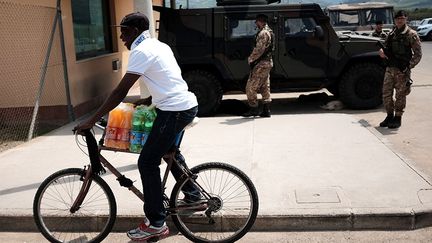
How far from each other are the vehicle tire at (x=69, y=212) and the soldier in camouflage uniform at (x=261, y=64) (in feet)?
15.3

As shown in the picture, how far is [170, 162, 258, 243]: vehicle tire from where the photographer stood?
397 cm

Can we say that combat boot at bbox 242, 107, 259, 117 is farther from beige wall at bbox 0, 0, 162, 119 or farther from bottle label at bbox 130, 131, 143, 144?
Result: bottle label at bbox 130, 131, 143, 144

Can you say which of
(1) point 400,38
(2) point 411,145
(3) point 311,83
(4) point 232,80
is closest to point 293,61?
(3) point 311,83

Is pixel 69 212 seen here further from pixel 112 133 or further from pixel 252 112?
pixel 252 112

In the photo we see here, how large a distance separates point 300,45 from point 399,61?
213 cm

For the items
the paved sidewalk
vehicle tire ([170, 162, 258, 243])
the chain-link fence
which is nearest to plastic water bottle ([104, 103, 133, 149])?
vehicle tire ([170, 162, 258, 243])

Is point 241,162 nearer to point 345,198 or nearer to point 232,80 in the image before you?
point 345,198

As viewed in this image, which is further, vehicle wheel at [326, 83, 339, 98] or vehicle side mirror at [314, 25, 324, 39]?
vehicle wheel at [326, 83, 339, 98]

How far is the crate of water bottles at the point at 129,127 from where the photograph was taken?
387 centimetres

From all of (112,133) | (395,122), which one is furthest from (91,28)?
(112,133)

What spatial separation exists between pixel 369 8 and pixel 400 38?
8921 millimetres

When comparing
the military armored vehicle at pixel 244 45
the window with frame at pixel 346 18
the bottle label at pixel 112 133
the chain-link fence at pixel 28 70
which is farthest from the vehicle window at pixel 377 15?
the bottle label at pixel 112 133

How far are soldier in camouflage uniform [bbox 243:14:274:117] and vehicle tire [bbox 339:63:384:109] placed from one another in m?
1.72

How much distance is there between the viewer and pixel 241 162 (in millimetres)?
5922
